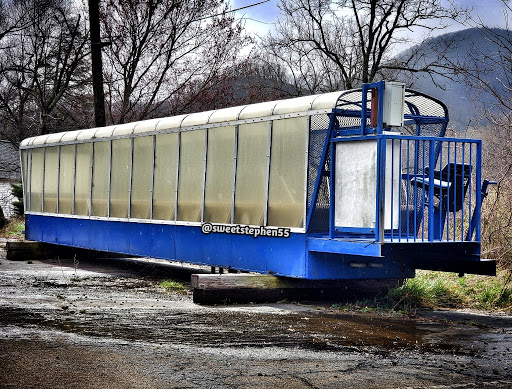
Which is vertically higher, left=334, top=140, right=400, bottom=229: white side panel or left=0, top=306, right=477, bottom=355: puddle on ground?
left=334, top=140, right=400, bottom=229: white side panel

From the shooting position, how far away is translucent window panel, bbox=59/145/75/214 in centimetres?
1856

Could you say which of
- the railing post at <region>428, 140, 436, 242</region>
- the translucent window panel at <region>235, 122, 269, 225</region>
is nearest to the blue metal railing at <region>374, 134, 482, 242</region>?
the railing post at <region>428, 140, 436, 242</region>

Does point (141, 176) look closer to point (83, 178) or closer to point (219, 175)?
point (219, 175)

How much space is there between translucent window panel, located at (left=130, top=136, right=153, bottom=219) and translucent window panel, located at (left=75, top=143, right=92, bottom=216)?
7.44ft

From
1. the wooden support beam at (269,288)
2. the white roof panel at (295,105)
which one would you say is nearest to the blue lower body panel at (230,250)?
the wooden support beam at (269,288)

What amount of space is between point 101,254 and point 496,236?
35.5 ft

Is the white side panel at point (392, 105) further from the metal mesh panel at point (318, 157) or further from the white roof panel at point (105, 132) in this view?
the white roof panel at point (105, 132)

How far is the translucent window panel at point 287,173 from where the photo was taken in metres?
11.4

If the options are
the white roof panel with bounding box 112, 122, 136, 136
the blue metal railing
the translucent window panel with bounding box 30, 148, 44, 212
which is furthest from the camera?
the translucent window panel with bounding box 30, 148, 44, 212

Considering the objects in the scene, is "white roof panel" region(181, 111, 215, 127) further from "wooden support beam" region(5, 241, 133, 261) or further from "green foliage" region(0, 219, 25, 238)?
"green foliage" region(0, 219, 25, 238)

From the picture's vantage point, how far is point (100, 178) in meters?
17.2

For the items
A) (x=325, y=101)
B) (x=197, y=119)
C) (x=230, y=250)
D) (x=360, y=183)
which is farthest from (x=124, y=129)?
(x=360, y=183)

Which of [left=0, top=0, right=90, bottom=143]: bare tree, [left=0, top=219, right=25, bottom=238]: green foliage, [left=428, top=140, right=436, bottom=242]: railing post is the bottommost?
[left=0, top=219, right=25, bottom=238]: green foliage

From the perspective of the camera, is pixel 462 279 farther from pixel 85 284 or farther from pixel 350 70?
pixel 350 70
